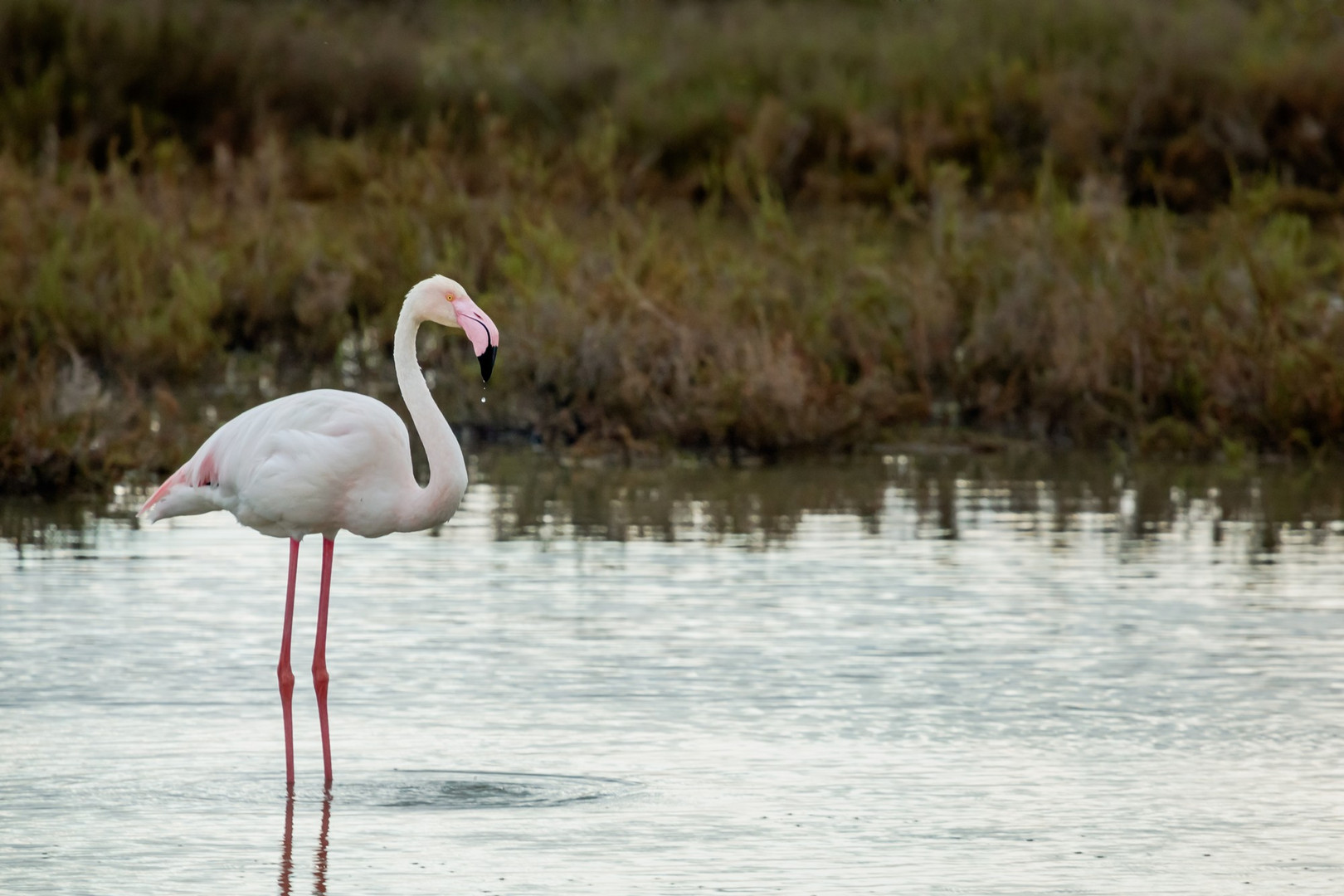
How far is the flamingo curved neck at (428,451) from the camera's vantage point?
7527 mm

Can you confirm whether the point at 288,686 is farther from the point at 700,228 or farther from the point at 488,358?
the point at 700,228

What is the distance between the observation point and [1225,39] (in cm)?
2617

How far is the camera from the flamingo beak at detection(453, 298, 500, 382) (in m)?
7.31

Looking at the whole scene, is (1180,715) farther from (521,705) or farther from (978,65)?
(978,65)

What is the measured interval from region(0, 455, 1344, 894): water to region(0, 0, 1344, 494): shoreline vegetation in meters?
2.34

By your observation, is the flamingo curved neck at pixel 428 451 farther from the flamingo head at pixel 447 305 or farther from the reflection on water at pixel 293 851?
the reflection on water at pixel 293 851

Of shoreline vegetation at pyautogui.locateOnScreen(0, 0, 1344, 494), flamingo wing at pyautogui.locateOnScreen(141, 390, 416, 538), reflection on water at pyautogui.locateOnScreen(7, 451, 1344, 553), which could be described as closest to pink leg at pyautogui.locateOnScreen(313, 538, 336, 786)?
flamingo wing at pyautogui.locateOnScreen(141, 390, 416, 538)

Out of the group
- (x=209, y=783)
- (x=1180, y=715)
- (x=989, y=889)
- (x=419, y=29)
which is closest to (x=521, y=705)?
(x=209, y=783)

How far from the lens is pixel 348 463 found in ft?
25.2

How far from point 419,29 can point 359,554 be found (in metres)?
22.2

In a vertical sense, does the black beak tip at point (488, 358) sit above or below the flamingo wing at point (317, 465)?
above

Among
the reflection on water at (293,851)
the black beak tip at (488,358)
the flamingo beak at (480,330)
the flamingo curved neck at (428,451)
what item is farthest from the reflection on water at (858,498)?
the reflection on water at (293,851)

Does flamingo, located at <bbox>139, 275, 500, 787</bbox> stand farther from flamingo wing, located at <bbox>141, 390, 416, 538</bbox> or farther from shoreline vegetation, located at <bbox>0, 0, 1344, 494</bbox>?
shoreline vegetation, located at <bbox>0, 0, 1344, 494</bbox>

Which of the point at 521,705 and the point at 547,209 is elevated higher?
the point at 547,209
